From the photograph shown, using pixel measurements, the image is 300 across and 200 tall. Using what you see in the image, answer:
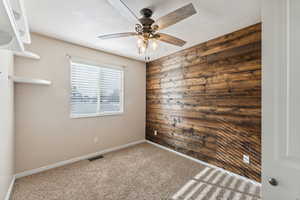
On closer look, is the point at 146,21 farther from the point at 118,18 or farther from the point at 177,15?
the point at 118,18

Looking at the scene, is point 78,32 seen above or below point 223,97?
above

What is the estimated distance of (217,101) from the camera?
2.51m

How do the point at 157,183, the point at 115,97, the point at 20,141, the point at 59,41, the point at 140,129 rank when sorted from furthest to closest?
the point at 140,129, the point at 115,97, the point at 59,41, the point at 20,141, the point at 157,183

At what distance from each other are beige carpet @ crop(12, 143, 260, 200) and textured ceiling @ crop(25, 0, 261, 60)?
246 cm

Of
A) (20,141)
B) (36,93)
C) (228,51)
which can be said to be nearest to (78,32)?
(36,93)

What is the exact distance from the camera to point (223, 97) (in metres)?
2.42

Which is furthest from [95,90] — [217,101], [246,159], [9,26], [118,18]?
[246,159]

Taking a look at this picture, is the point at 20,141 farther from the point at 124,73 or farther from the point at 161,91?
the point at 161,91

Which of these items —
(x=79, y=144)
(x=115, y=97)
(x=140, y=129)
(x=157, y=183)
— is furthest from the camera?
(x=140, y=129)

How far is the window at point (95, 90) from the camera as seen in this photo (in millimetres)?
2908

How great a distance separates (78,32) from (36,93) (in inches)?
52.0

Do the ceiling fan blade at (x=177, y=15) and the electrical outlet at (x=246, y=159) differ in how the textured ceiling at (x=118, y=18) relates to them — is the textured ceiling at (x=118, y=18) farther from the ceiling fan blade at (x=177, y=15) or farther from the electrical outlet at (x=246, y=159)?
the electrical outlet at (x=246, y=159)

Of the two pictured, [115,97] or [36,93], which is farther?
[115,97]

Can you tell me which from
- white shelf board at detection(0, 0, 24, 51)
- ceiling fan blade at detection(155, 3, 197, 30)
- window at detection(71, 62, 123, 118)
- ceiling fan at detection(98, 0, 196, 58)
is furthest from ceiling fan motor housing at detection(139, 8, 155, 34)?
window at detection(71, 62, 123, 118)
